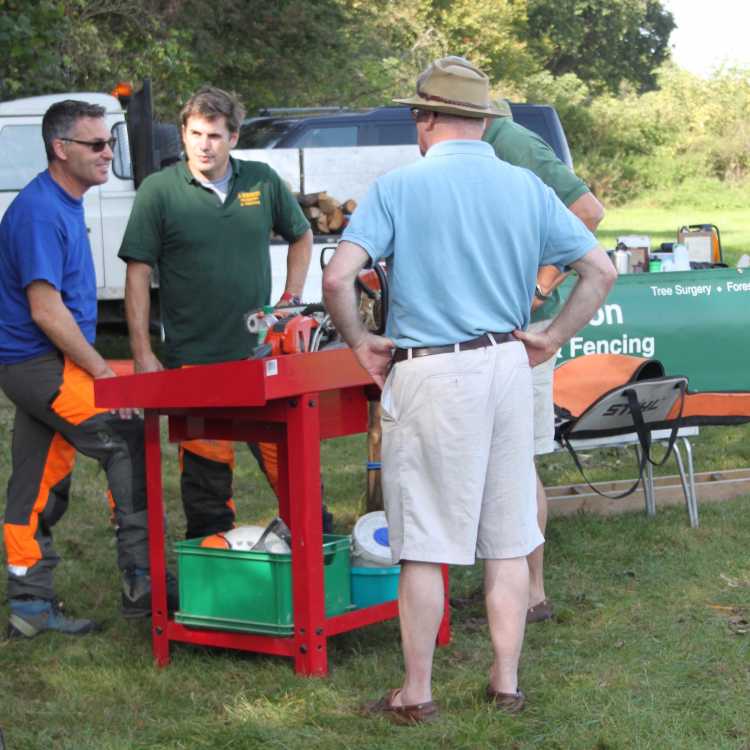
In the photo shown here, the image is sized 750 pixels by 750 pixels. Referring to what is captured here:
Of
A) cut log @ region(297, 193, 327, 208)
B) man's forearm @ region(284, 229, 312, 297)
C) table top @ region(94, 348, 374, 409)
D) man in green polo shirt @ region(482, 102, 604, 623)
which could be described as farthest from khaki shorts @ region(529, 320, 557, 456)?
cut log @ region(297, 193, 327, 208)

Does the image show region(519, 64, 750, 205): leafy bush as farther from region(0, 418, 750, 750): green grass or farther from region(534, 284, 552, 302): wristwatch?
region(534, 284, 552, 302): wristwatch

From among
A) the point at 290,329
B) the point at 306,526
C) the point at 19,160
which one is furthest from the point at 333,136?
the point at 306,526

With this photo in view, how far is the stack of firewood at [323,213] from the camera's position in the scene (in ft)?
39.2

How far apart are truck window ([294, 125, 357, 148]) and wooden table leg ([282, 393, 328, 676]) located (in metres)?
10.6

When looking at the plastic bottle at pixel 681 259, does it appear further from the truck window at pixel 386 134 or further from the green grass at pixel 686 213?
the green grass at pixel 686 213

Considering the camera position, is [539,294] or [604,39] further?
[604,39]

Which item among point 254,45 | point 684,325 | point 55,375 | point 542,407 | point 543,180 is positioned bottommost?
point 684,325

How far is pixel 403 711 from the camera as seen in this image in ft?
13.1

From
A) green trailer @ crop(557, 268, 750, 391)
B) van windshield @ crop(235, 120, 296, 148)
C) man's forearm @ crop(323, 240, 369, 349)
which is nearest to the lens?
man's forearm @ crop(323, 240, 369, 349)

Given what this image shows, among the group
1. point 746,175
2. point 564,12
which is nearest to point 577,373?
point 746,175

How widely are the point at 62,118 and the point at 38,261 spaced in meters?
0.57

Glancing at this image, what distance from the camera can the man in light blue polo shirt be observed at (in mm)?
3811

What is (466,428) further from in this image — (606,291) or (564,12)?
(564,12)

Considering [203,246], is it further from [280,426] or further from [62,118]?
[280,426]
